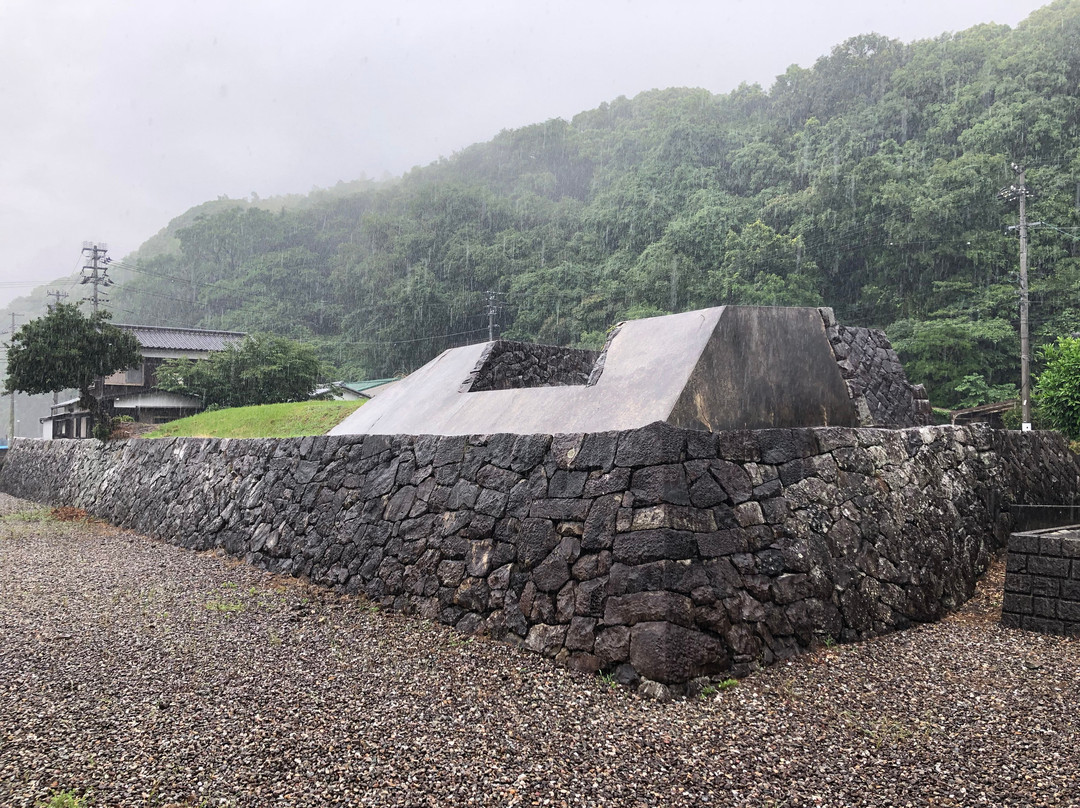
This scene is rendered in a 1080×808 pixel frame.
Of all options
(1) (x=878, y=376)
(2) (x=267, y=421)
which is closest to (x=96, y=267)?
(2) (x=267, y=421)

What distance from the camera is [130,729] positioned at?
3.66 m

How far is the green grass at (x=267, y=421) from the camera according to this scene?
15.9 metres

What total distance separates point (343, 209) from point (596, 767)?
5547cm

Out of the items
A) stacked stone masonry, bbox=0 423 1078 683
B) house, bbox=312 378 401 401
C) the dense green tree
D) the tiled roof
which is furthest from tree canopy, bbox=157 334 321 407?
stacked stone masonry, bbox=0 423 1078 683

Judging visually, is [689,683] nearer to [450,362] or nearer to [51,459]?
[450,362]

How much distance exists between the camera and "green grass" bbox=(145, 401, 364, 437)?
52.1ft

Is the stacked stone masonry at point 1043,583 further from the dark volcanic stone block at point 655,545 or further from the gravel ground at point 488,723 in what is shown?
the dark volcanic stone block at point 655,545

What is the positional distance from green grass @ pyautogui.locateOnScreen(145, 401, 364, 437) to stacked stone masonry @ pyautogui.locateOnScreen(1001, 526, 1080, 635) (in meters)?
12.7

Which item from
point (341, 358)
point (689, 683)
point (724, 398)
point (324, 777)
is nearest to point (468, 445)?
point (724, 398)

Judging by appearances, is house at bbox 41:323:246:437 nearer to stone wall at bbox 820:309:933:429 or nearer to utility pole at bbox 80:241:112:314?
utility pole at bbox 80:241:112:314

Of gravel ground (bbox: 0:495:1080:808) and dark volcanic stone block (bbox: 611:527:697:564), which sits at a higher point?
dark volcanic stone block (bbox: 611:527:697:564)

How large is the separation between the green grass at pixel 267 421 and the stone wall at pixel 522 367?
747 cm

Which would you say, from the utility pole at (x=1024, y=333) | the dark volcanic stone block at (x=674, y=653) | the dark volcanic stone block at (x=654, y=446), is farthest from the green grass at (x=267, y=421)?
the utility pole at (x=1024, y=333)

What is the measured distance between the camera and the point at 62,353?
56.3 ft
